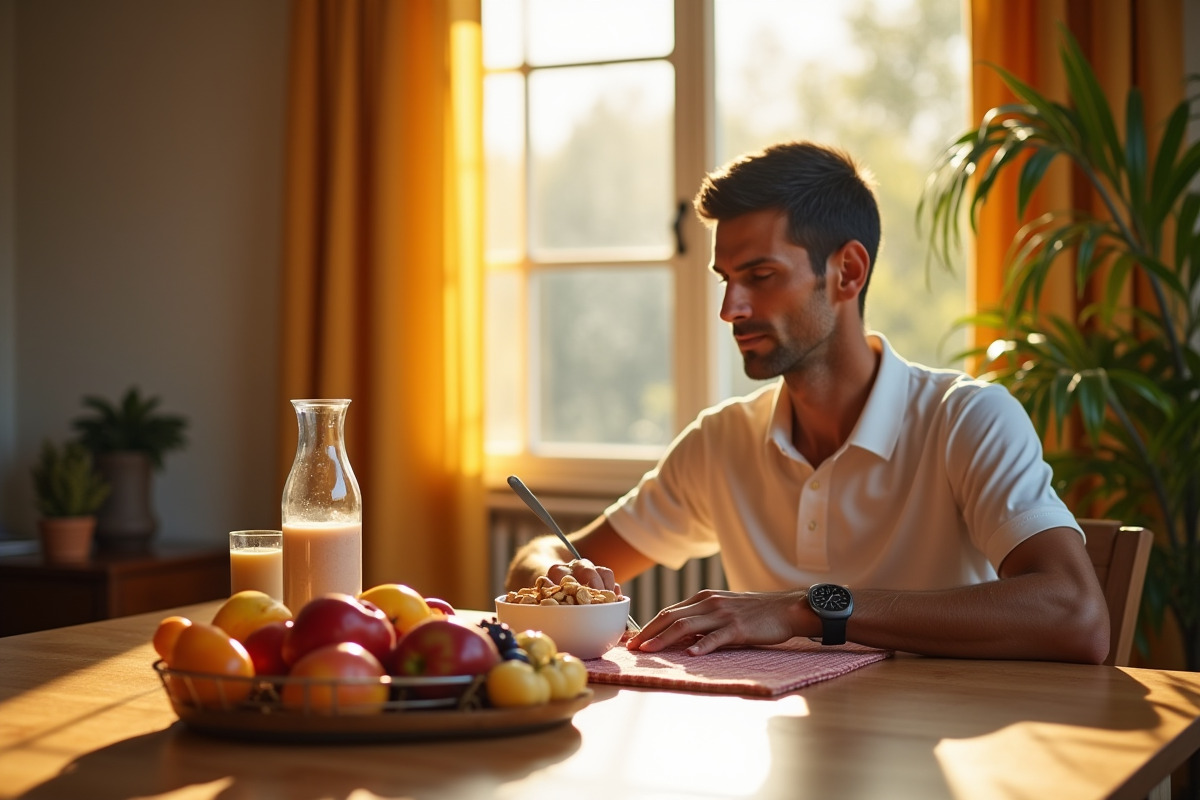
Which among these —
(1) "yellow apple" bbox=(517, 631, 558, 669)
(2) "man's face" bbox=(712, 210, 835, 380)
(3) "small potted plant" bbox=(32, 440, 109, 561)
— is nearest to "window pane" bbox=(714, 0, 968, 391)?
(2) "man's face" bbox=(712, 210, 835, 380)

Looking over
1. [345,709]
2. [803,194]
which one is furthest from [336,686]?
[803,194]

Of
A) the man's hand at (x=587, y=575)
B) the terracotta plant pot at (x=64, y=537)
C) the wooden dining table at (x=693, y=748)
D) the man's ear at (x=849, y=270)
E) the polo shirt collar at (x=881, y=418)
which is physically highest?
the man's ear at (x=849, y=270)

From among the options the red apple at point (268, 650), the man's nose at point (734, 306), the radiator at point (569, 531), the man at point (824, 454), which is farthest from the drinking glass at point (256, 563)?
the radiator at point (569, 531)

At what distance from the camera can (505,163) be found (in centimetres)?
372

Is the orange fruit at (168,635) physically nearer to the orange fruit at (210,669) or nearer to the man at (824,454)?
the orange fruit at (210,669)

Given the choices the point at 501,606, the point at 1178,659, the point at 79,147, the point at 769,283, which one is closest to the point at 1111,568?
the point at 769,283

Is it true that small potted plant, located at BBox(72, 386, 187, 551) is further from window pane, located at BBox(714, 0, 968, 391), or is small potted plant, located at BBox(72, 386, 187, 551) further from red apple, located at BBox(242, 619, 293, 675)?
red apple, located at BBox(242, 619, 293, 675)

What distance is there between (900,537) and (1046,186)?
1.30 metres

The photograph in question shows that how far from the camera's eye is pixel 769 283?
1984 millimetres

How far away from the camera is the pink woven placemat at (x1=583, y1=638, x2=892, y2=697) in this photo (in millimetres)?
1274

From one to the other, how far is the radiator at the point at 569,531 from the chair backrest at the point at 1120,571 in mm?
1579

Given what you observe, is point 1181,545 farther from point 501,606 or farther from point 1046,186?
point 501,606

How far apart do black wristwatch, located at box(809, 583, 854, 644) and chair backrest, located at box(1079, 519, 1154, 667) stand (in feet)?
1.34

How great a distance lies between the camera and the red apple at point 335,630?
1.08 m
